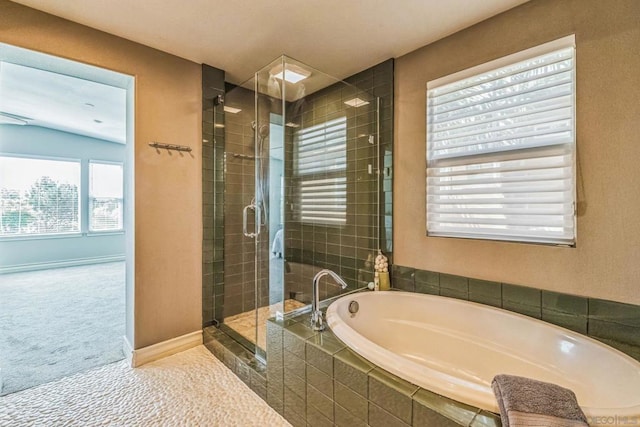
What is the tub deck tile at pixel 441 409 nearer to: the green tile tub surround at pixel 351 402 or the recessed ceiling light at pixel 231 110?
the green tile tub surround at pixel 351 402

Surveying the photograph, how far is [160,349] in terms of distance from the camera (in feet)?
7.57

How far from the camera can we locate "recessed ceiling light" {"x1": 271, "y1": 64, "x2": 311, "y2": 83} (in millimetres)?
2137

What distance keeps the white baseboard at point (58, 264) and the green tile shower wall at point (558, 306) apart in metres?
6.65

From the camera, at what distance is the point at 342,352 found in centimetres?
139

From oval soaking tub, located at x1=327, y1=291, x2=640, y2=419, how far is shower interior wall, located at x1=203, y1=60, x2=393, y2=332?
511 millimetres

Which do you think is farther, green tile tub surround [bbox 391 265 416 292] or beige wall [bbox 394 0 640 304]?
green tile tub surround [bbox 391 265 416 292]

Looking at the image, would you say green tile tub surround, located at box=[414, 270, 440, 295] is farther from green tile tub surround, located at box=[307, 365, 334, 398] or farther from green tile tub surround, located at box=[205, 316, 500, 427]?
green tile tub surround, located at box=[307, 365, 334, 398]

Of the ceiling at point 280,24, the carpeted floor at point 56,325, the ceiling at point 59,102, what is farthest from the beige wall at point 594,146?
the ceiling at point 59,102

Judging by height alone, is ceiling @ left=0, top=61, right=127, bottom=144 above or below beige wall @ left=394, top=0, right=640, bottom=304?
above

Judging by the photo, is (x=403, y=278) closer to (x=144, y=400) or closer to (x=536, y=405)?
(x=536, y=405)

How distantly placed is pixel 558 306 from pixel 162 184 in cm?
288

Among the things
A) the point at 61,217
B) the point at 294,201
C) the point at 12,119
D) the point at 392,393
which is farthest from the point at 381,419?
the point at 61,217

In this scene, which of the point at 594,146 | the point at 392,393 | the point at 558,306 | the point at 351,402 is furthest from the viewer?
the point at 558,306

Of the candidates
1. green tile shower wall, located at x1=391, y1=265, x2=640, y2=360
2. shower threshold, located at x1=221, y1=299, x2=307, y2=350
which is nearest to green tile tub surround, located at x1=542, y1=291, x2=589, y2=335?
green tile shower wall, located at x1=391, y1=265, x2=640, y2=360
